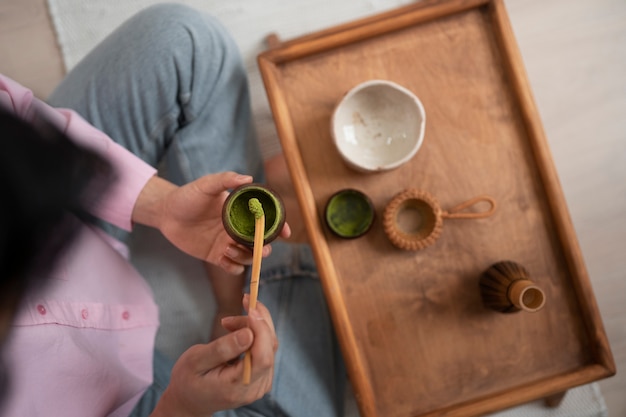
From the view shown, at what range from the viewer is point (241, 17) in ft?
4.09

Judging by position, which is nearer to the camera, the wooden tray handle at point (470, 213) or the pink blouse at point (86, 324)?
the pink blouse at point (86, 324)

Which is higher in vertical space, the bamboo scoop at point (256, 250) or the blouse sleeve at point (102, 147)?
the blouse sleeve at point (102, 147)

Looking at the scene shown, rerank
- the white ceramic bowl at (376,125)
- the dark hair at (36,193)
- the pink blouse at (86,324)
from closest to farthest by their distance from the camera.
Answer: the dark hair at (36,193)
the pink blouse at (86,324)
the white ceramic bowl at (376,125)

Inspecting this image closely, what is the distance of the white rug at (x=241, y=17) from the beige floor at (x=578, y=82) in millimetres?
63

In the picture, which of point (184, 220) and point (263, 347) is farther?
point (184, 220)

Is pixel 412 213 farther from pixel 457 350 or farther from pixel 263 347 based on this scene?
pixel 263 347

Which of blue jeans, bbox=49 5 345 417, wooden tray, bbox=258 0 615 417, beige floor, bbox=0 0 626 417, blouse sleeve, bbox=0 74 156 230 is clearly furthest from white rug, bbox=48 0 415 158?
blouse sleeve, bbox=0 74 156 230

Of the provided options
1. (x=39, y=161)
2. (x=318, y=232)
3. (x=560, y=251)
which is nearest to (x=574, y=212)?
(x=560, y=251)

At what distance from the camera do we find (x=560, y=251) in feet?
2.73

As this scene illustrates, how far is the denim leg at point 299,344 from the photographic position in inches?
33.3

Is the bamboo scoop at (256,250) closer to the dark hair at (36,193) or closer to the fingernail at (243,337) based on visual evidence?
the fingernail at (243,337)

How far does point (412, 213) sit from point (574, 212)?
0.68 m

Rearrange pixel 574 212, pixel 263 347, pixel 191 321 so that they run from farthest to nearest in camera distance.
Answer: pixel 574 212 → pixel 191 321 → pixel 263 347

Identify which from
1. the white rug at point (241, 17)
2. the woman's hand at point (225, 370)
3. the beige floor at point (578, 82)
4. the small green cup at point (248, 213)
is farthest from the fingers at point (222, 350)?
the beige floor at point (578, 82)
